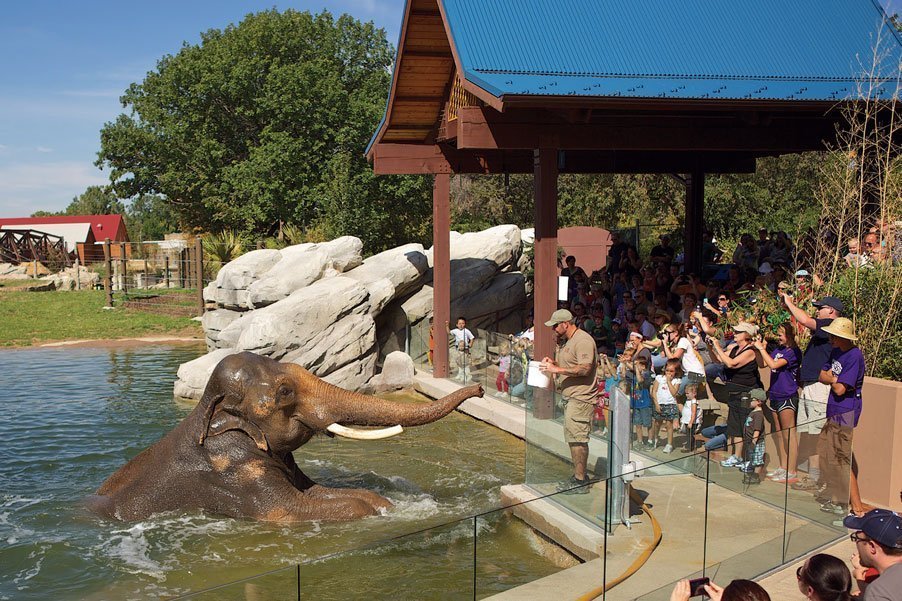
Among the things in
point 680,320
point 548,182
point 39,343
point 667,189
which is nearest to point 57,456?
point 548,182

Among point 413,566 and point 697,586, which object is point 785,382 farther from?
point 697,586

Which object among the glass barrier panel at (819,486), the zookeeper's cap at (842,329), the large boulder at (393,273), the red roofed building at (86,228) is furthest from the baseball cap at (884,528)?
the red roofed building at (86,228)

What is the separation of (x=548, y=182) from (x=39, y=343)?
18.4 meters

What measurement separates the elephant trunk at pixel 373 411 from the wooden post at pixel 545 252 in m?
4.74

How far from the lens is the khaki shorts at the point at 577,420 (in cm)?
873

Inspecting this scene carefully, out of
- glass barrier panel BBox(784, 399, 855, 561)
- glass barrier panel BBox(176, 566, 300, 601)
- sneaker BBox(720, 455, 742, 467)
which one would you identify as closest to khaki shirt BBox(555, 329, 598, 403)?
sneaker BBox(720, 455, 742, 467)

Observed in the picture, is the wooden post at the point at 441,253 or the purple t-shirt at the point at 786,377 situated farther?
the wooden post at the point at 441,253

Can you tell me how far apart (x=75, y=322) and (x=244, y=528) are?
23146mm

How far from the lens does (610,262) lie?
2081 cm

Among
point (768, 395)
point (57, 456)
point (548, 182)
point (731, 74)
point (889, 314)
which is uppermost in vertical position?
point (731, 74)

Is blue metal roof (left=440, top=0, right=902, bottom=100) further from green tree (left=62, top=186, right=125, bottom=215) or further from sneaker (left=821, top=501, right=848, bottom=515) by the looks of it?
green tree (left=62, top=186, right=125, bottom=215)

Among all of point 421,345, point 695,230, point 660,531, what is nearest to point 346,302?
point 421,345

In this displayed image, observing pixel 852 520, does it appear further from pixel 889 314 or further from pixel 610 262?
pixel 610 262

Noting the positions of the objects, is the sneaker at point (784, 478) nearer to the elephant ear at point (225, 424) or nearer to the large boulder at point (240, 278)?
the elephant ear at point (225, 424)
